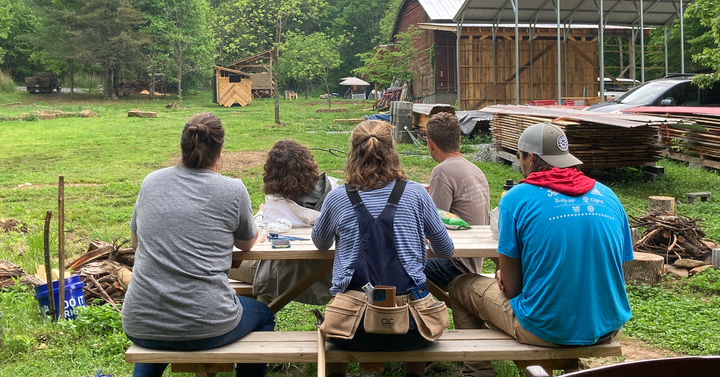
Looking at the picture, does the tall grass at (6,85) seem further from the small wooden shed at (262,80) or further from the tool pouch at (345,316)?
the tool pouch at (345,316)

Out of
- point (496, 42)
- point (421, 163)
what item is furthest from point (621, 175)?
point (496, 42)

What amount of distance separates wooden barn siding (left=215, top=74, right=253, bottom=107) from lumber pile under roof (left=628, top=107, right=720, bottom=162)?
97.7 feet

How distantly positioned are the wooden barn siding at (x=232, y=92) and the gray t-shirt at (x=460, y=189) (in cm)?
3638

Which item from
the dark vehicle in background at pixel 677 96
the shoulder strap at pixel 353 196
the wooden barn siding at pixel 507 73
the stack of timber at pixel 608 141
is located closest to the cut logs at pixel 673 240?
the stack of timber at pixel 608 141

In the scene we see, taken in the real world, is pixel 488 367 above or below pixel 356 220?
below

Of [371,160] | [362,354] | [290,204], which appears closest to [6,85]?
[290,204]

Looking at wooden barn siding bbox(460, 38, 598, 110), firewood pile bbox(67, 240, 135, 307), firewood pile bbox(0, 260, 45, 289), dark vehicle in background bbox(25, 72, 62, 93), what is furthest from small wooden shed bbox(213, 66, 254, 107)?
firewood pile bbox(67, 240, 135, 307)

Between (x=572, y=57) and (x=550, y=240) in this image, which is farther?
(x=572, y=57)

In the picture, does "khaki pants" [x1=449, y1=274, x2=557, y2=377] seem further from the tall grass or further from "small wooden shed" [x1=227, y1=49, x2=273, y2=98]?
the tall grass

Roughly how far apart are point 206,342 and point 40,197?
8766mm

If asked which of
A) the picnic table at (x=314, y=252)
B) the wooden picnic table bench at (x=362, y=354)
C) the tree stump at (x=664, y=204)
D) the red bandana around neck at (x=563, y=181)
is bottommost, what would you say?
the wooden picnic table bench at (x=362, y=354)

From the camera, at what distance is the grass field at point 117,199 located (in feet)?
14.5

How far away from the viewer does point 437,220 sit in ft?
11.1

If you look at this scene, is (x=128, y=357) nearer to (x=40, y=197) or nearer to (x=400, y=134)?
(x=40, y=197)
